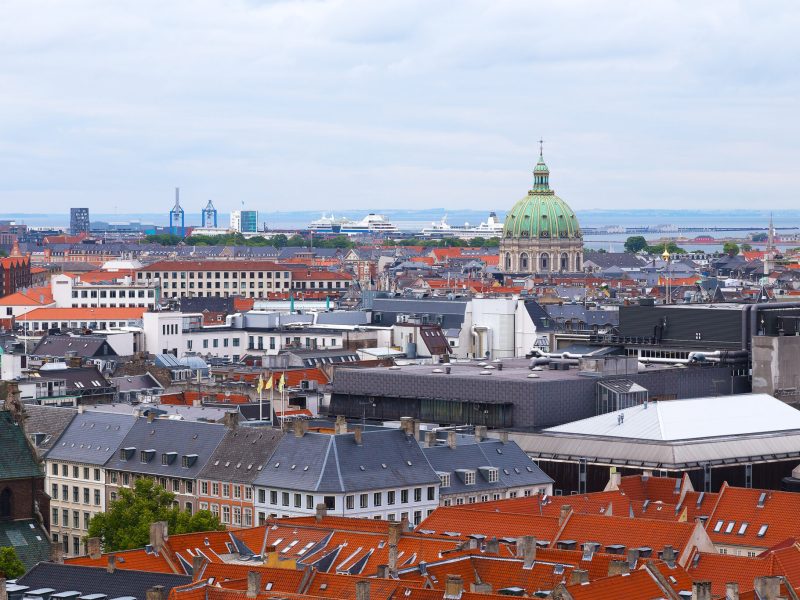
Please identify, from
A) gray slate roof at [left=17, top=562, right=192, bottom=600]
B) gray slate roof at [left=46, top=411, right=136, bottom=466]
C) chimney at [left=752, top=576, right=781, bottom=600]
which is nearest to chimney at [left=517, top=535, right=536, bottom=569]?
chimney at [left=752, top=576, right=781, bottom=600]

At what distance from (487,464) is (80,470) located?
2046 centimetres

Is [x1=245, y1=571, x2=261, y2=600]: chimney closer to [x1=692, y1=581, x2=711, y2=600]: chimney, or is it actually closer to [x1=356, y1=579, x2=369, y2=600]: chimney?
[x1=356, y1=579, x2=369, y2=600]: chimney

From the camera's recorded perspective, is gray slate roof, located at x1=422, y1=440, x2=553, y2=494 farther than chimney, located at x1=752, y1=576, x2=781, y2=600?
Yes

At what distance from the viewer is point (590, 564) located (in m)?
73.8

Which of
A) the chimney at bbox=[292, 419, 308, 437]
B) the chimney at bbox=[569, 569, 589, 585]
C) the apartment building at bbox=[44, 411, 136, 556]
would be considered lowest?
the apartment building at bbox=[44, 411, 136, 556]

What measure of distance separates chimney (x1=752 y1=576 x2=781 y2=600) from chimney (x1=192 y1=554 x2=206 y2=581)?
711 inches

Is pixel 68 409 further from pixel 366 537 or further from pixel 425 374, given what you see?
pixel 366 537

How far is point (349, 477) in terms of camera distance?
99.8m

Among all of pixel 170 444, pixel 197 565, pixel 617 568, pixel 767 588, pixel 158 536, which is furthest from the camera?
pixel 170 444

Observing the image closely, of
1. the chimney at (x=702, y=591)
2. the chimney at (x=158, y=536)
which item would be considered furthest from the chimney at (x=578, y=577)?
the chimney at (x=158, y=536)

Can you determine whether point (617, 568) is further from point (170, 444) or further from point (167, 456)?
point (170, 444)

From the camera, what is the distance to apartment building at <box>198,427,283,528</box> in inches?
4063

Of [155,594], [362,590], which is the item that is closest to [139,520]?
[155,594]

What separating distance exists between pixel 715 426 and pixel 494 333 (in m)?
68.7
